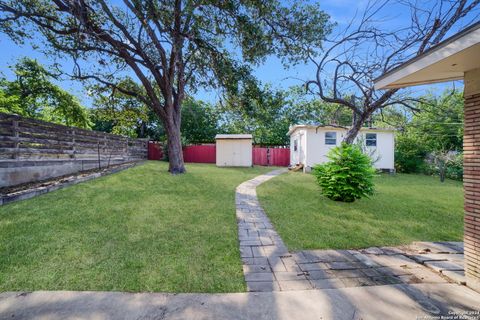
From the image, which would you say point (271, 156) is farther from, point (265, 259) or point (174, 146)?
point (265, 259)

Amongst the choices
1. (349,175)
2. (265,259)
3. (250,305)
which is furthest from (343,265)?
(349,175)

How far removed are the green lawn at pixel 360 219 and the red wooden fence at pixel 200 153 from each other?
13.0 meters

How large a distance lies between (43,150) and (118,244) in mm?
5352

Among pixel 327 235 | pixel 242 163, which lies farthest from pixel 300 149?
pixel 327 235

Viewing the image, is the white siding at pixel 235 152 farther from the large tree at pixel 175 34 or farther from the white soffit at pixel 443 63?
the white soffit at pixel 443 63

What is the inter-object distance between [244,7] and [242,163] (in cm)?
1152

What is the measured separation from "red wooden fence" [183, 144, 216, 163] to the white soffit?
1722 centimetres

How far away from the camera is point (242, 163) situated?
1695 cm

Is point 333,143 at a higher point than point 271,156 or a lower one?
higher

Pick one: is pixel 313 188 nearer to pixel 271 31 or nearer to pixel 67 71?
pixel 271 31

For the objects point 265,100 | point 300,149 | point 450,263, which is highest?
point 265,100

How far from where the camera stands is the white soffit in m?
2.00

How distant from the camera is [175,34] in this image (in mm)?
6805

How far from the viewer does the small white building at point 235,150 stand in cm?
1691
